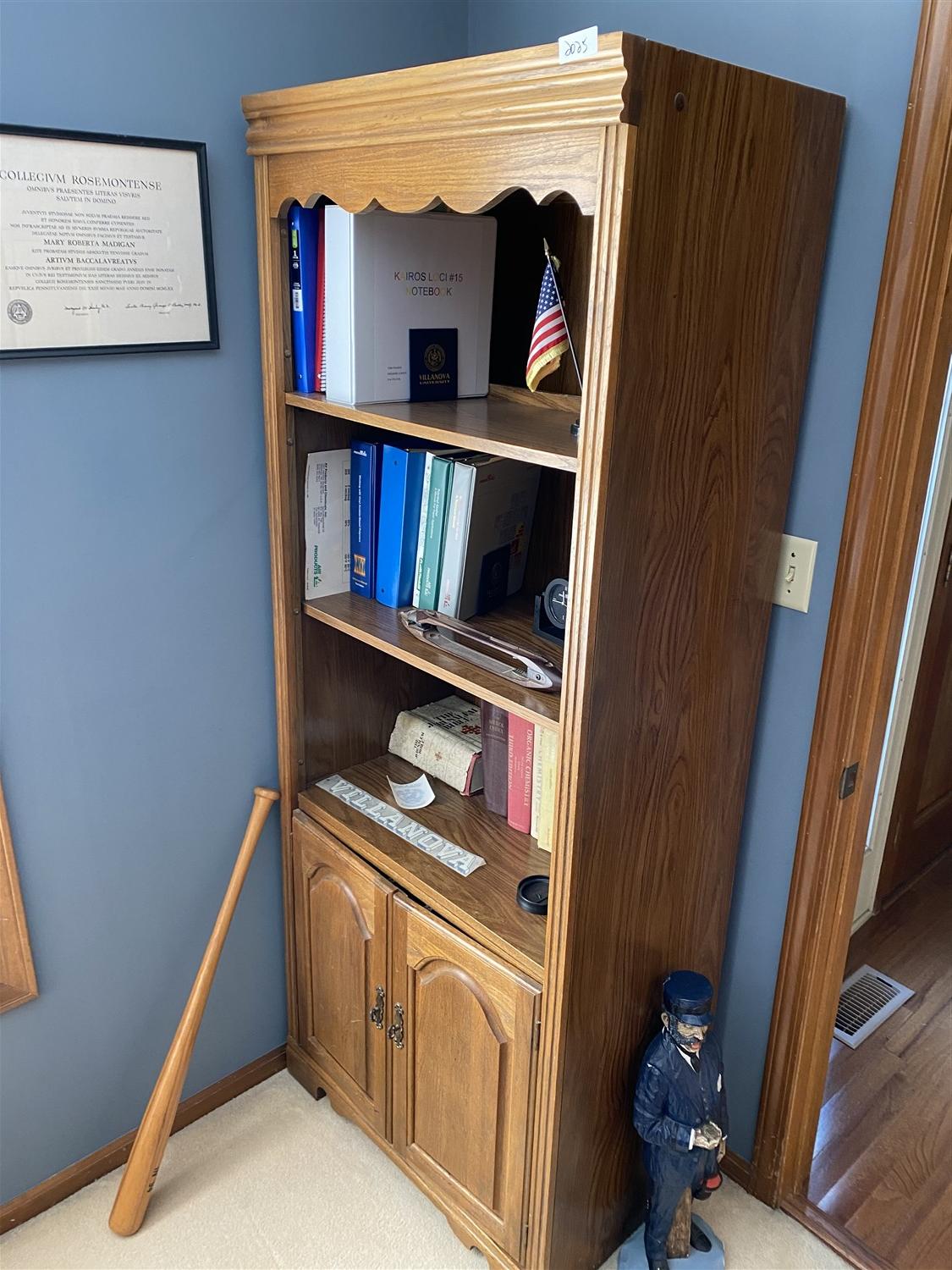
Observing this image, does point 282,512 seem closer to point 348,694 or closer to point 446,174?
point 348,694

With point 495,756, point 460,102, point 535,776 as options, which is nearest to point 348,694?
point 495,756

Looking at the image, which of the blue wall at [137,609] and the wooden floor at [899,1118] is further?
the wooden floor at [899,1118]

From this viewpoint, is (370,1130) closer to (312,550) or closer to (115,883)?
(115,883)

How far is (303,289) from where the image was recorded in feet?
5.22

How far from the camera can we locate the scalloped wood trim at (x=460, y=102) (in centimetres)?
103

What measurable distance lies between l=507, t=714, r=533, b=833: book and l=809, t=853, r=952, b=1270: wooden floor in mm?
915

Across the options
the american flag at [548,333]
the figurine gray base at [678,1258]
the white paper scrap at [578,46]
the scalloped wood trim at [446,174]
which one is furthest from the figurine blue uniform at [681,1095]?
the white paper scrap at [578,46]

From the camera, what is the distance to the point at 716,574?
138cm

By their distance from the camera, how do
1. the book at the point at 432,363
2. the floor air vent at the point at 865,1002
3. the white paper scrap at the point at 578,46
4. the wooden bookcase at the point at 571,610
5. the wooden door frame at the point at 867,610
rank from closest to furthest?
the white paper scrap at the point at 578,46, the wooden bookcase at the point at 571,610, the wooden door frame at the point at 867,610, the book at the point at 432,363, the floor air vent at the point at 865,1002

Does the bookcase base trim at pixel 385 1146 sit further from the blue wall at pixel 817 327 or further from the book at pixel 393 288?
the book at pixel 393 288

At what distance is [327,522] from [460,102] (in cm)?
76

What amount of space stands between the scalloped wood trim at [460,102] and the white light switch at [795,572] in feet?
2.28

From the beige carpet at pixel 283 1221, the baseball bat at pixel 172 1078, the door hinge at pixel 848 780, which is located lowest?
the beige carpet at pixel 283 1221

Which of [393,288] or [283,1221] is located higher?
[393,288]
